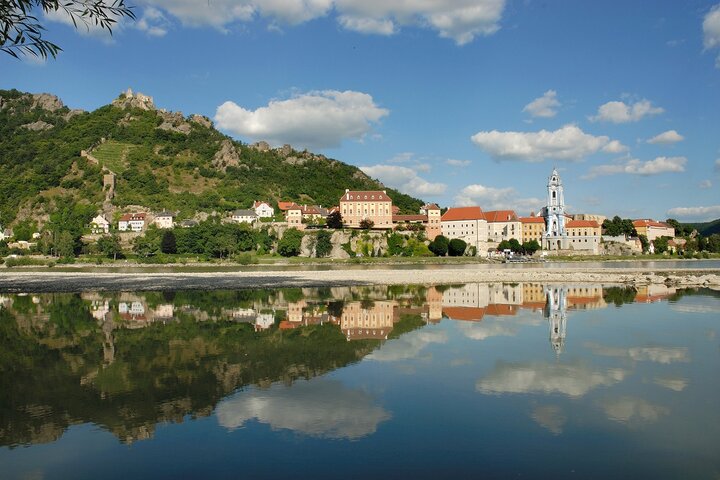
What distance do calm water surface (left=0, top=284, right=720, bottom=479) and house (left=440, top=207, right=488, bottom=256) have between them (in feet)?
197

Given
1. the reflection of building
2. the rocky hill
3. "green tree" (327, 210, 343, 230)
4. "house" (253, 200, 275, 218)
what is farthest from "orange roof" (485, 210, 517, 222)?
the reflection of building

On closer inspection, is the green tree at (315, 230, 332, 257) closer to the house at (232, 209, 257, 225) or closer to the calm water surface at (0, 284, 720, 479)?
the house at (232, 209, 257, 225)

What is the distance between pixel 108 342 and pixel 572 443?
1404 cm

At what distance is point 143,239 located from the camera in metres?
72.4

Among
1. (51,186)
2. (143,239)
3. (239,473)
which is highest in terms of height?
(51,186)

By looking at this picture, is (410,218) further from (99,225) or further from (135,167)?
(135,167)

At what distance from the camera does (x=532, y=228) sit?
93438 mm

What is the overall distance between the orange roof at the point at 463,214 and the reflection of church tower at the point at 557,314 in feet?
159

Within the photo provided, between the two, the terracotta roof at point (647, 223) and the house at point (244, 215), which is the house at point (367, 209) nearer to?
the house at point (244, 215)

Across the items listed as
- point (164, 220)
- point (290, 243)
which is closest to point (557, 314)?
point (290, 243)

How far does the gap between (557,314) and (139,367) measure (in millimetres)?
15852

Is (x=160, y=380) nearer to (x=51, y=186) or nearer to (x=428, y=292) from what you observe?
(x=428, y=292)

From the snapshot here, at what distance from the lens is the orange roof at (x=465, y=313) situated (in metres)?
21.2

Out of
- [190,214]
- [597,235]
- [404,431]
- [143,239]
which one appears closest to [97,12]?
[404,431]
